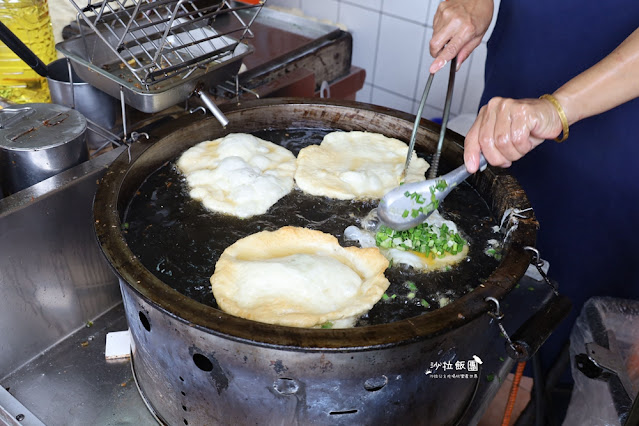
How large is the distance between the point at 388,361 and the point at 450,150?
1044 mm

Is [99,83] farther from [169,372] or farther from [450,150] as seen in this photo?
[450,150]

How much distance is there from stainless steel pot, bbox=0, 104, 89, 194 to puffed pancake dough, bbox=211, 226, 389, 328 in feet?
2.47

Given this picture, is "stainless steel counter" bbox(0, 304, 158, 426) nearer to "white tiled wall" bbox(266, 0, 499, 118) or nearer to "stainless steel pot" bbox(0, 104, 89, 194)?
"stainless steel pot" bbox(0, 104, 89, 194)

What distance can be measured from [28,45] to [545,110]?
2140 mm

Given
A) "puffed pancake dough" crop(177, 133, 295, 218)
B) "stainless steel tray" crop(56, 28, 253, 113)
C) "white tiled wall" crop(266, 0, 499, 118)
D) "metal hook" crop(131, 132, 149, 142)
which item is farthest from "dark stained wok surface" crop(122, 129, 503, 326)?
"white tiled wall" crop(266, 0, 499, 118)

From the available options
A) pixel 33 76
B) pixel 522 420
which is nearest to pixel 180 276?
pixel 33 76

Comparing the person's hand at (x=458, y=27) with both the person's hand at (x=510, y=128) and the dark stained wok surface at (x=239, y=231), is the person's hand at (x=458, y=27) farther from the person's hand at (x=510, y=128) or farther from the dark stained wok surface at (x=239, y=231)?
the dark stained wok surface at (x=239, y=231)

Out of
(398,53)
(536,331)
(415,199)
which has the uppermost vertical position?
(415,199)

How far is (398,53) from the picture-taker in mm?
3824

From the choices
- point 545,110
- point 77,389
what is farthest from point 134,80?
point 545,110

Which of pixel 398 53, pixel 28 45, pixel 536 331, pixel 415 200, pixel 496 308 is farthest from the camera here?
pixel 398 53

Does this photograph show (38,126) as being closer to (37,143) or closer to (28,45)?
(37,143)

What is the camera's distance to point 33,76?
7.70 ft

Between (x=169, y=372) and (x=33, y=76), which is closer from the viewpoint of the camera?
(x=169, y=372)
